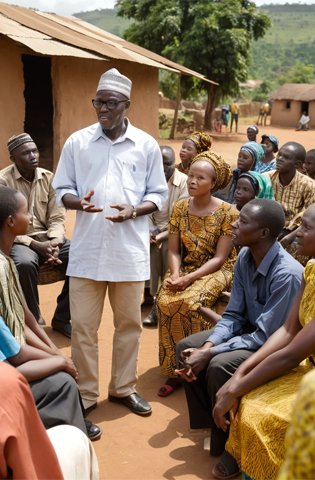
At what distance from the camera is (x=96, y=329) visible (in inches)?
160

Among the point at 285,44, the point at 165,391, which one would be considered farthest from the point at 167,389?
the point at 285,44

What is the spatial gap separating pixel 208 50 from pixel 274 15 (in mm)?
118092

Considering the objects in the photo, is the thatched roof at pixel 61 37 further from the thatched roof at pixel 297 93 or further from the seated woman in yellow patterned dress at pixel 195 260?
the thatched roof at pixel 297 93

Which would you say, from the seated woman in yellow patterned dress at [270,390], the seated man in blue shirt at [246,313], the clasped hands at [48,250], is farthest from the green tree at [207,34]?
the seated woman in yellow patterned dress at [270,390]

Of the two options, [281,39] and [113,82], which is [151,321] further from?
[281,39]

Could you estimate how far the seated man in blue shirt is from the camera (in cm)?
345

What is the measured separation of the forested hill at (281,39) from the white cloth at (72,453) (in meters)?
67.4

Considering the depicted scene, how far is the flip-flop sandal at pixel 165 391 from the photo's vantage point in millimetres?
4387

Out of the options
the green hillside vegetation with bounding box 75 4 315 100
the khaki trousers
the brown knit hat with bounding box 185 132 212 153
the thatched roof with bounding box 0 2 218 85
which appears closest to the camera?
the khaki trousers

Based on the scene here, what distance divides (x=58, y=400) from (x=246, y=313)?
50.8 inches

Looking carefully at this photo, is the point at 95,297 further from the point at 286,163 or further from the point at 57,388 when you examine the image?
the point at 286,163

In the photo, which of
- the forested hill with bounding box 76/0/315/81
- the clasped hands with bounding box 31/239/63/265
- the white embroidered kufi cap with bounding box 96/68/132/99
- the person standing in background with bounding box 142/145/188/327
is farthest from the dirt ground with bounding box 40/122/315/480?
the forested hill with bounding box 76/0/315/81

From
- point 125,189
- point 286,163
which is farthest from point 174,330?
point 286,163

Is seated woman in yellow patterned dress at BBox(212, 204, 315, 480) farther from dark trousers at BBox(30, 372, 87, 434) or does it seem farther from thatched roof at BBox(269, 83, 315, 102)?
thatched roof at BBox(269, 83, 315, 102)
